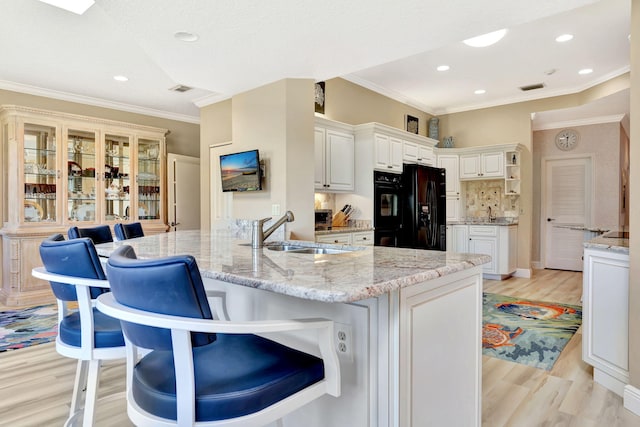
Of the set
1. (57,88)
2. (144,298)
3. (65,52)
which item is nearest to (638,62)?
(144,298)

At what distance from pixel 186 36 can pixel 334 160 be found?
2.28m

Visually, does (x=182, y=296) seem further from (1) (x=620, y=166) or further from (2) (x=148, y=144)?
(1) (x=620, y=166)

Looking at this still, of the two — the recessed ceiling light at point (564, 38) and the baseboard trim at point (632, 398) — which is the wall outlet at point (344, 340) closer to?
the baseboard trim at point (632, 398)

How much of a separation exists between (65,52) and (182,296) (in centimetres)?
396

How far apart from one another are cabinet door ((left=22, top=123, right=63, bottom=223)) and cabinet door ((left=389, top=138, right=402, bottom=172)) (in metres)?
4.22

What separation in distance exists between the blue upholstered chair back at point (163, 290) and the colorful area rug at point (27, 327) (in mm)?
3107

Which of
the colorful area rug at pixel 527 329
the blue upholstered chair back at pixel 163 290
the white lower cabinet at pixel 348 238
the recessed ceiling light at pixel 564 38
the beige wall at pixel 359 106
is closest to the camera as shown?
the blue upholstered chair back at pixel 163 290

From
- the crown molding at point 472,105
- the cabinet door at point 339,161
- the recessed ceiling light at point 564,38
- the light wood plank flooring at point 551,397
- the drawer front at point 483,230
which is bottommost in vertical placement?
the light wood plank flooring at point 551,397

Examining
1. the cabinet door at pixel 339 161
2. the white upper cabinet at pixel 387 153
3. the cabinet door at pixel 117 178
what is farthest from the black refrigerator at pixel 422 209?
the cabinet door at pixel 117 178

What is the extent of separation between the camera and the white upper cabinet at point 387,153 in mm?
4855

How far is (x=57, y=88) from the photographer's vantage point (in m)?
4.81

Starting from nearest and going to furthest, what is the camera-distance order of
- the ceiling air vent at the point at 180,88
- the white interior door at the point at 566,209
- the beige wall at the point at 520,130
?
1. the ceiling air vent at the point at 180,88
2. the beige wall at the point at 520,130
3. the white interior door at the point at 566,209

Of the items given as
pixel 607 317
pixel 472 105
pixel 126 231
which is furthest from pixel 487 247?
pixel 126 231

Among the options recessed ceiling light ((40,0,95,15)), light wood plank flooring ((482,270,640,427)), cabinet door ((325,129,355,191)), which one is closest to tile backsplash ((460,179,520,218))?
cabinet door ((325,129,355,191))
